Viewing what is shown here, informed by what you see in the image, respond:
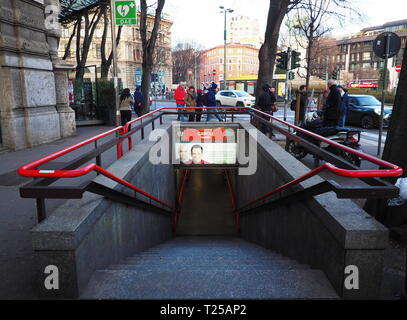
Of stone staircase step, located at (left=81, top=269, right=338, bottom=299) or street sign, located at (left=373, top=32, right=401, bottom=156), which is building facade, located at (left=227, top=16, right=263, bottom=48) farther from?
stone staircase step, located at (left=81, top=269, right=338, bottom=299)

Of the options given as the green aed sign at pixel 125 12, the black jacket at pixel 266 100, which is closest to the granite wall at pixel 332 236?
the green aed sign at pixel 125 12

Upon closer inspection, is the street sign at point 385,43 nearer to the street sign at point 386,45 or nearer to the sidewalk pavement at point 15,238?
the street sign at point 386,45

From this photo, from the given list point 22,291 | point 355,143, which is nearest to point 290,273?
point 22,291

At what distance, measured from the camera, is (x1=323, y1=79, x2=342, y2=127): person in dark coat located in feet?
26.0

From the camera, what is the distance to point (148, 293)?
269 cm

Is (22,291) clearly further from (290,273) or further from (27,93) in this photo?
(27,93)

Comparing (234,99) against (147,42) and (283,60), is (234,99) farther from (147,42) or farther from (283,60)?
(283,60)

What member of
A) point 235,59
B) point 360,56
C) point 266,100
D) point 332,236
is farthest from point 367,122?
point 235,59

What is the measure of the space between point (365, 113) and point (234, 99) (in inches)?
549

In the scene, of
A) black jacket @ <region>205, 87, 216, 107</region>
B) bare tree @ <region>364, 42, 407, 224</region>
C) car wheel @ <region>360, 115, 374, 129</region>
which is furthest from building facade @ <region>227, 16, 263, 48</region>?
bare tree @ <region>364, 42, 407, 224</region>

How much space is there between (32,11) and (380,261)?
34.3 feet

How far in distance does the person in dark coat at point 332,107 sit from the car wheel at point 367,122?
10.2 meters

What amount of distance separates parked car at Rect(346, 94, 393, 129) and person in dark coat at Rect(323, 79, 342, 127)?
10.1m

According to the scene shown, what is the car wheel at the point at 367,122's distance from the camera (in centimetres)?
1694
